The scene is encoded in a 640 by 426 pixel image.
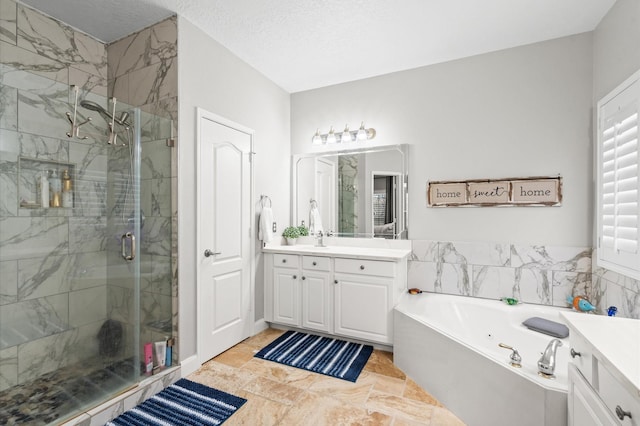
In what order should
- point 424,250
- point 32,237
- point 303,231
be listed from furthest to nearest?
point 303,231 → point 424,250 → point 32,237

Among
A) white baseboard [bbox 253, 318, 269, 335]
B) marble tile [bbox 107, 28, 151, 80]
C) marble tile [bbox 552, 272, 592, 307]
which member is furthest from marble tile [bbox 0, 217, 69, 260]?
marble tile [bbox 552, 272, 592, 307]

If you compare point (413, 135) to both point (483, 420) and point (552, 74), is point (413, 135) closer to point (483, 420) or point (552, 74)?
point (552, 74)

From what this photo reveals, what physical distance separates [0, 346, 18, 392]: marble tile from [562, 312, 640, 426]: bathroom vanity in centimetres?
272

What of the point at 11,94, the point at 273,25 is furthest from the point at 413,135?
the point at 11,94

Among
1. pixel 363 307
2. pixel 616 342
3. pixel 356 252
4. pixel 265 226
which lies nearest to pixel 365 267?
pixel 356 252

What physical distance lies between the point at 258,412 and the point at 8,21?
10.3 feet

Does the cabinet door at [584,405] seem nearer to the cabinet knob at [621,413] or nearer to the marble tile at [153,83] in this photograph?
the cabinet knob at [621,413]

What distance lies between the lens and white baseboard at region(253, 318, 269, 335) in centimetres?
315

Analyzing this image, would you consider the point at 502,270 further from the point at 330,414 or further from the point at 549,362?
the point at 330,414

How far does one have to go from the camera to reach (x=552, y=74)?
266 cm

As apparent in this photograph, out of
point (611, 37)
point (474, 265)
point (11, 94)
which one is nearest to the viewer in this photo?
point (11, 94)

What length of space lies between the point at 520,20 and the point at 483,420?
9.20 ft

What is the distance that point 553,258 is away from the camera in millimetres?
2666

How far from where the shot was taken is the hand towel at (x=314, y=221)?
11.9 feet
